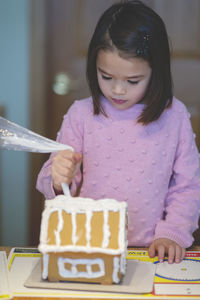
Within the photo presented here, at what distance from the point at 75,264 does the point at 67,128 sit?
0.45 meters

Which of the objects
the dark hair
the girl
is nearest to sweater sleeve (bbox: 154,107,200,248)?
the girl

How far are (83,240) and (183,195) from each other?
0.42 metres

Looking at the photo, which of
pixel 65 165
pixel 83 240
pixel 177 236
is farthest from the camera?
pixel 177 236

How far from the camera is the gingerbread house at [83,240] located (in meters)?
0.94

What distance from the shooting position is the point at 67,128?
1.32 m

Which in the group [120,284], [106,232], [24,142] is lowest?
[120,284]

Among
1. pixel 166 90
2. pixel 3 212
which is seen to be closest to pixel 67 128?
pixel 166 90

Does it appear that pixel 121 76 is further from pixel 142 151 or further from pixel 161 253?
pixel 161 253

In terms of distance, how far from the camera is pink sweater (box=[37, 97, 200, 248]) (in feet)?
4.22

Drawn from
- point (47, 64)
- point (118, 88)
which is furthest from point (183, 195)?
point (47, 64)

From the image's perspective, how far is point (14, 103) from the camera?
8.12 ft

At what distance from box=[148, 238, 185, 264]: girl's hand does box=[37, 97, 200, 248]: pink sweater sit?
0.29 ft

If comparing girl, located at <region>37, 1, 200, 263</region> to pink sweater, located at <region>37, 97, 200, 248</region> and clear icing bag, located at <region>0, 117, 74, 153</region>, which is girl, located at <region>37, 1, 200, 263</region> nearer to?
pink sweater, located at <region>37, 97, 200, 248</region>

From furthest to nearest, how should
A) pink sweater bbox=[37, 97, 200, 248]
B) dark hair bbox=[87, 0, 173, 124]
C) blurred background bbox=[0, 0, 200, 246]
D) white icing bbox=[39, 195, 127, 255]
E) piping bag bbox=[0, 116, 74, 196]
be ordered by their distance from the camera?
blurred background bbox=[0, 0, 200, 246], pink sweater bbox=[37, 97, 200, 248], dark hair bbox=[87, 0, 173, 124], piping bag bbox=[0, 116, 74, 196], white icing bbox=[39, 195, 127, 255]
